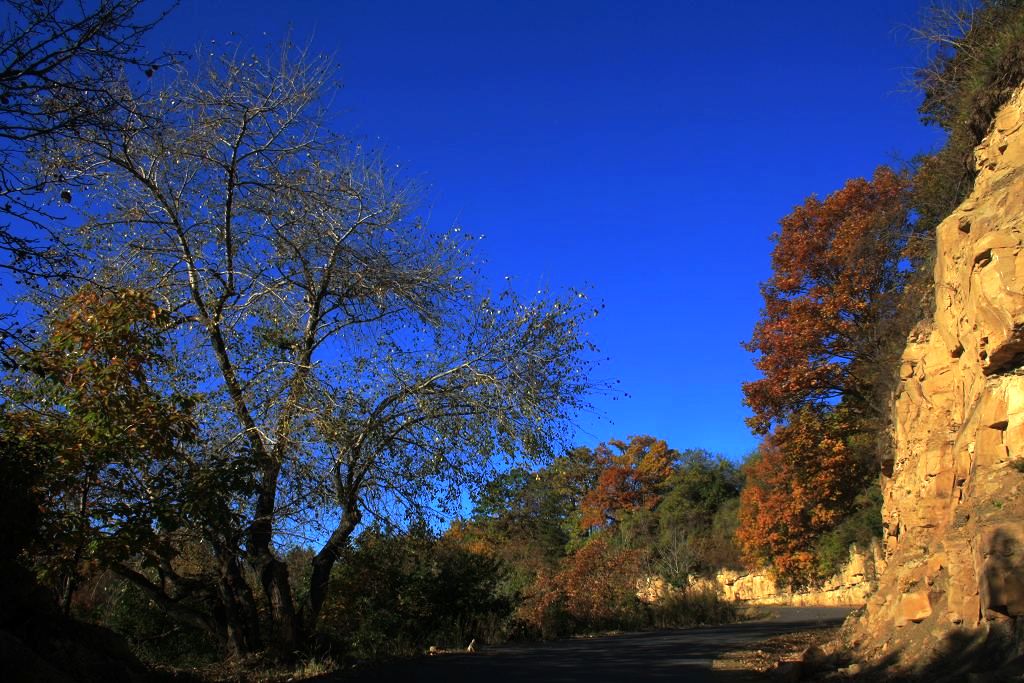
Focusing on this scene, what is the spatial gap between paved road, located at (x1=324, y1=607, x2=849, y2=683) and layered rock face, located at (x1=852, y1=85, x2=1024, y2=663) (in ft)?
10.3

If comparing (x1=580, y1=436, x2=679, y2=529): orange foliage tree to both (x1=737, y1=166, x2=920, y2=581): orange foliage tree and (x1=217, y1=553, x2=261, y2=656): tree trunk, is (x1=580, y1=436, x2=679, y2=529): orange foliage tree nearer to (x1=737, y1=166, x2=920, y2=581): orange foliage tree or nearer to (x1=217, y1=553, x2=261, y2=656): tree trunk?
(x1=737, y1=166, x2=920, y2=581): orange foliage tree

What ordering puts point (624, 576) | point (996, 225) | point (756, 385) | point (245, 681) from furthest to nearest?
point (624, 576), point (756, 385), point (245, 681), point (996, 225)

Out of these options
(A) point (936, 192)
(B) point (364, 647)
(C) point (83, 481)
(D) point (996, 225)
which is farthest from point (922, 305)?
(C) point (83, 481)

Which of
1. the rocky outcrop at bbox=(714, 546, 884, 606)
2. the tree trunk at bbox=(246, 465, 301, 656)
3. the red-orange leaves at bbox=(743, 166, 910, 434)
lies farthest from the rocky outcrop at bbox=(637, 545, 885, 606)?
the tree trunk at bbox=(246, 465, 301, 656)

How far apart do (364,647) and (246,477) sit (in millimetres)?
7559

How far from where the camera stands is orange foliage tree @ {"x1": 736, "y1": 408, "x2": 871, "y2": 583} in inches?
1002

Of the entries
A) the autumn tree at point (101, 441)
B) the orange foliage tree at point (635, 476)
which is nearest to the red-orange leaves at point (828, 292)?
the autumn tree at point (101, 441)

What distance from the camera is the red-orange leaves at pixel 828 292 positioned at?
23828mm

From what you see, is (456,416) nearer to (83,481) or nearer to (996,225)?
(83,481)

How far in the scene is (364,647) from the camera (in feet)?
54.5

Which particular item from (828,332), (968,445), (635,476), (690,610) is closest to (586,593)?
(690,610)

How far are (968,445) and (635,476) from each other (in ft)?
161

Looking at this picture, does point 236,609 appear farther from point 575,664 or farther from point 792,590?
point 792,590

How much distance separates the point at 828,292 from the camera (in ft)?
85.2
